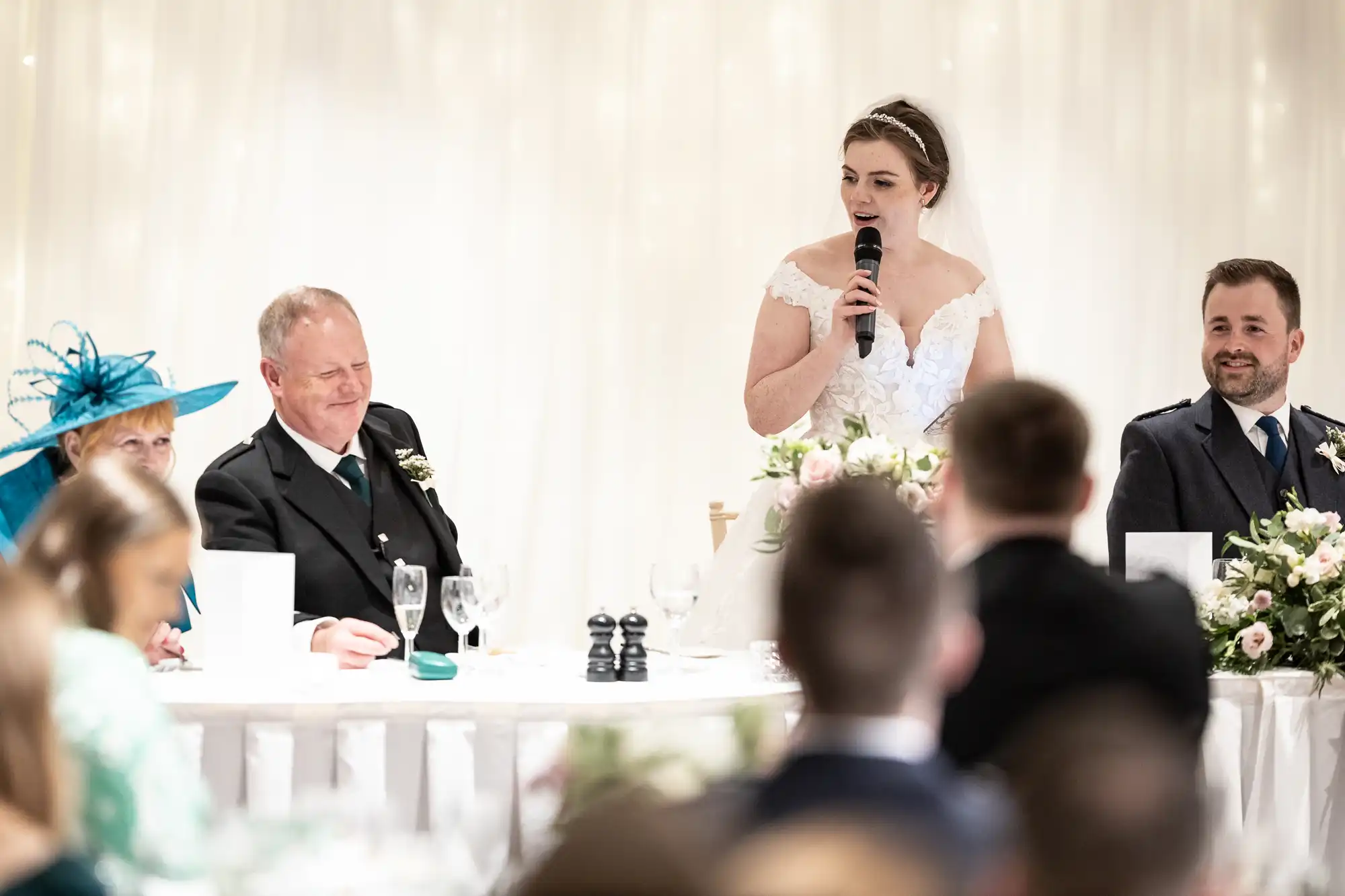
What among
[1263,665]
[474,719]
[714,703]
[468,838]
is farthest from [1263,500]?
[468,838]

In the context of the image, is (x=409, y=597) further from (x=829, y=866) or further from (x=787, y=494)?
(x=829, y=866)

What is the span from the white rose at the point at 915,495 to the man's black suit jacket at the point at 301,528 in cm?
142

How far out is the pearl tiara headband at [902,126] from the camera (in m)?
3.83

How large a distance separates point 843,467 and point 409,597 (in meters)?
0.84

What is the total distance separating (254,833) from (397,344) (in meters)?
4.36

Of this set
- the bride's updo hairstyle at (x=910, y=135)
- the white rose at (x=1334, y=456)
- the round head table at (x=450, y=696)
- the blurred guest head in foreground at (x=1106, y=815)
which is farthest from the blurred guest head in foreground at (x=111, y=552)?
the white rose at (x=1334, y=456)

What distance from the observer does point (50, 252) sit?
5.59 meters

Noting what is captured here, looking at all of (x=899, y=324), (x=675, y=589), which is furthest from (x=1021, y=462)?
(x=899, y=324)

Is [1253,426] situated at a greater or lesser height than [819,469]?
greater

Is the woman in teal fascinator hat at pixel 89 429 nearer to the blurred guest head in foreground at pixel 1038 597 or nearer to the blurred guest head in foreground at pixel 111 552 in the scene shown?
the blurred guest head in foreground at pixel 111 552

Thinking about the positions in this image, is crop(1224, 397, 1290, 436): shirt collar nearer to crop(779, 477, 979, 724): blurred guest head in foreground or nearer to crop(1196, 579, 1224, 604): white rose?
crop(1196, 579, 1224, 604): white rose

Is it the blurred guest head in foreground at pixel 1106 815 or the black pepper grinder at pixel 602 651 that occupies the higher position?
the blurred guest head in foreground at pixel 1106 815

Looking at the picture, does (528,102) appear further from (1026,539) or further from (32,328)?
(1026,539)

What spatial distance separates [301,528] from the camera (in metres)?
3.59
